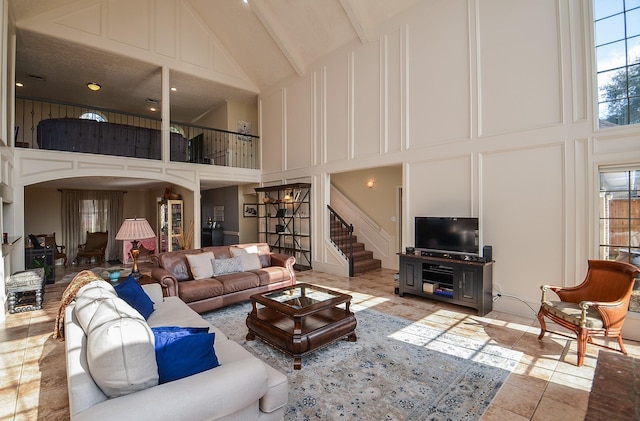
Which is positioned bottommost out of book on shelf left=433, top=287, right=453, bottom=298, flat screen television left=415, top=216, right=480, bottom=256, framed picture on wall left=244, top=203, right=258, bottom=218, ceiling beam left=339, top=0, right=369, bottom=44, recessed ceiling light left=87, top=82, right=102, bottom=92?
book on shelf left=433, top=287, right=453, bottom=298

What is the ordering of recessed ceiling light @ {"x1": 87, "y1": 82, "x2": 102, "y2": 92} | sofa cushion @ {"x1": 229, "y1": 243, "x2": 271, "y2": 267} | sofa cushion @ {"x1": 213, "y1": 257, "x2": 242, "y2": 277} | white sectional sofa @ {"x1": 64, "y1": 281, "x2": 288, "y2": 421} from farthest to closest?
recessed ceiling light @ {"x1": 87, "y1": 82, "x2": 102, "y2": 92} < sofa cushion @ {"x1": 229, "y1": 243, "x2": 271, "y2": 267} < sofa cushion @ {"x1": 213, "y1": 257, "x2": 242, "y2": 277} < white sectional sofa @ {"x1": 64, "y1": 281, "x2": 288, "y2": 421}

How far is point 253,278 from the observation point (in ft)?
15.4

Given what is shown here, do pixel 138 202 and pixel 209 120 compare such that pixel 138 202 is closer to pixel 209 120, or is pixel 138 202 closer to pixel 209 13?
pixel 209 120

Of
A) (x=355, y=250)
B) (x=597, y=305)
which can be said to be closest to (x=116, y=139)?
(x=355, y=250)

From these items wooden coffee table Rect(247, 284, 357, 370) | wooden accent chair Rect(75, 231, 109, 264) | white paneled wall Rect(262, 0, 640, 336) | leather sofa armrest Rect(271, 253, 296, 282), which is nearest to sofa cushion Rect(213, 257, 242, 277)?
leather sofa armrest Rect(271, 253, 296, 282)

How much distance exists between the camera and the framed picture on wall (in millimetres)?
9344

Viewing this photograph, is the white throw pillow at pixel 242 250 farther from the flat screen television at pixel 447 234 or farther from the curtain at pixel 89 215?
the curtain at pixel 89 215

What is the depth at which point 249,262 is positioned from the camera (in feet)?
16.8

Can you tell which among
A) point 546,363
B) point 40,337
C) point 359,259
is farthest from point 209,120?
point 546,363

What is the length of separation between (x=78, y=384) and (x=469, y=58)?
18.4 feet

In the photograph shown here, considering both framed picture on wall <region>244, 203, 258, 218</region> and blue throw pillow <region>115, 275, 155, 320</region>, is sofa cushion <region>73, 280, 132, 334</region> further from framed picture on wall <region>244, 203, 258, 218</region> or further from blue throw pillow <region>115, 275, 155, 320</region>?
framed picture on wall <region>244, 203, 258, 218</region>

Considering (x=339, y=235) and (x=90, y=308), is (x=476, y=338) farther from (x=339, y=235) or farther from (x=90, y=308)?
(x=339, y=235)

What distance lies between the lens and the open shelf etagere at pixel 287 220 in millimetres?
7582

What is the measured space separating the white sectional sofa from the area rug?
55 centimetres
